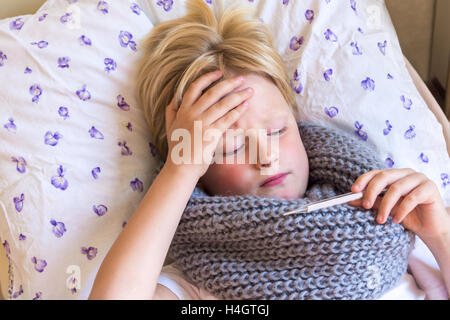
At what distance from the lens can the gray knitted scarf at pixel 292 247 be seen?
0.80 metres

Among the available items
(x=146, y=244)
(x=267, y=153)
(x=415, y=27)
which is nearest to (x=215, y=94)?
(x=267, y=153)

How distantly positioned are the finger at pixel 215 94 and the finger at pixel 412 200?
36cm

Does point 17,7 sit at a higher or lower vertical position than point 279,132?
higher

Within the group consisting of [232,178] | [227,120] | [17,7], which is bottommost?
[232,178]

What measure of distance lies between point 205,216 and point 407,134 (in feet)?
1.60

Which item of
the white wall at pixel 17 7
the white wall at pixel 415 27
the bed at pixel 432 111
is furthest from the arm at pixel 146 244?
the white wall at pixel 415 27

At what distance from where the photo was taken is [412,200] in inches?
30.8

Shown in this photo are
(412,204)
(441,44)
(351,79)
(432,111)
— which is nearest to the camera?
(412,204)

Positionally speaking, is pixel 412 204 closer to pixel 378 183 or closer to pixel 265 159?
pixel 378 183

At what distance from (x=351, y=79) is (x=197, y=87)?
1.19 ft

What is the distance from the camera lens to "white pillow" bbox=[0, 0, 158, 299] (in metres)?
0.93

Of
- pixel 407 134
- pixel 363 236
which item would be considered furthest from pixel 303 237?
pixel 407 134

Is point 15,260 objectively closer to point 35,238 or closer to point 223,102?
point 35,238
